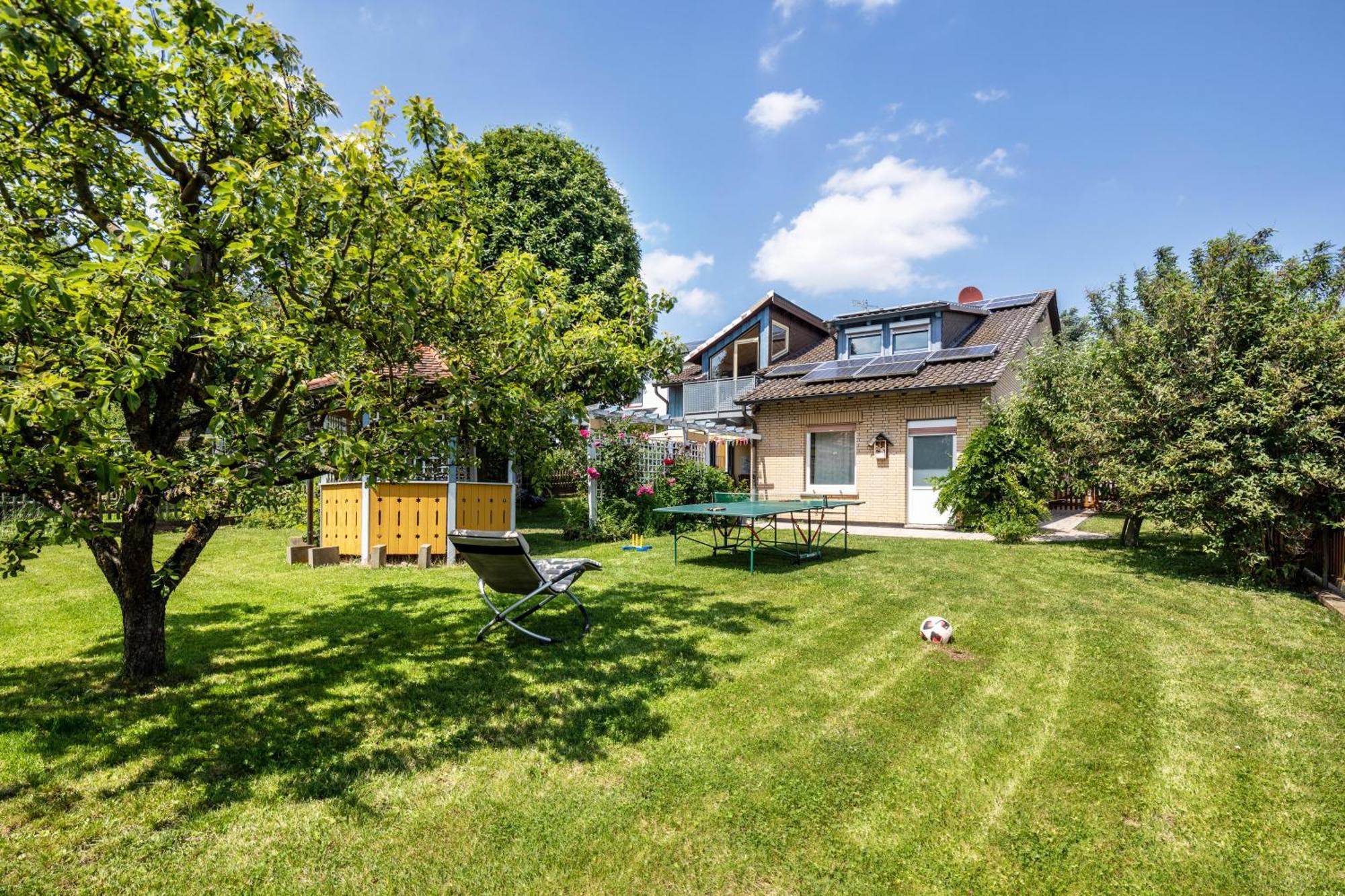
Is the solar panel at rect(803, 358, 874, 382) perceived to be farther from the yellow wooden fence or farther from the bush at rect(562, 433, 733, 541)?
the yellow wooden fence

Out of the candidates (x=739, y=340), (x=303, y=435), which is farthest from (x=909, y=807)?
(x=739, y=340)

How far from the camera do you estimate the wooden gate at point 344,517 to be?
32.5 feet

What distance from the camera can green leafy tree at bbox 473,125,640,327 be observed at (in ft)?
68.1

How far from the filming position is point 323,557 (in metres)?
9.71

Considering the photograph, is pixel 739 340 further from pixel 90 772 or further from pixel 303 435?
pixel 90 772

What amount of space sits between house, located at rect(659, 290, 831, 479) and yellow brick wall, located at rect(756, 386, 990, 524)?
6.59 feet

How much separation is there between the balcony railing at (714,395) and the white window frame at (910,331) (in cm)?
472

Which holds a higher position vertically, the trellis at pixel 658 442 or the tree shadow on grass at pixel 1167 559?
the trellis at pixel 658 442

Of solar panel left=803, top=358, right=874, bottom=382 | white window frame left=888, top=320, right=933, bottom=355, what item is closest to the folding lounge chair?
solar panel left=803, top=358, right=874, bottom=382

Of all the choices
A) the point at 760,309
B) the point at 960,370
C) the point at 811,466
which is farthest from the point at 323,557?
the point at 760,309

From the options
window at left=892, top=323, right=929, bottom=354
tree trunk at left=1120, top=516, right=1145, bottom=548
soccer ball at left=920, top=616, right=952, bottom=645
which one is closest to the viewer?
soccer ball at left=920, top=616, right=952, bottom=645

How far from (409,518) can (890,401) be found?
12.0 metres

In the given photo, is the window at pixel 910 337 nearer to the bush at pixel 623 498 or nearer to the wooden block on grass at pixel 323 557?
the bush at pixel 623 498

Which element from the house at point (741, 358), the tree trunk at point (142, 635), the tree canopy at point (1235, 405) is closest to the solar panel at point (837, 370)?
the house at point (741, 358)
